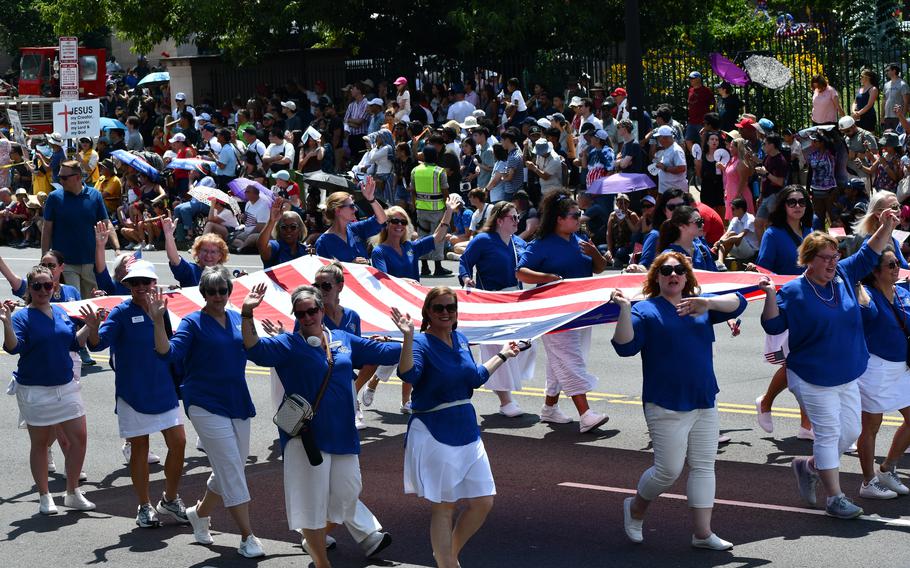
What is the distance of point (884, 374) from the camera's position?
9.31 m

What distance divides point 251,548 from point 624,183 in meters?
12.4

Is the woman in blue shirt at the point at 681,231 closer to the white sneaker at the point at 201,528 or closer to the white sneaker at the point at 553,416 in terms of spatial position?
the white sneaker at the point at 553,416

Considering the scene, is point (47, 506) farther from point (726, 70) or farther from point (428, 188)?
point (726, 70)

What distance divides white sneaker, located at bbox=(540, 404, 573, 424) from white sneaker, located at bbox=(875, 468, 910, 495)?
3.29 metres

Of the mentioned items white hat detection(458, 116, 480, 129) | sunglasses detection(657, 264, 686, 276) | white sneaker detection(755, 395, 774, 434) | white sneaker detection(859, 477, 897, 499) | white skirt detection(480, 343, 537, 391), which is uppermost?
white hat detection(458, 116, 480, 129)

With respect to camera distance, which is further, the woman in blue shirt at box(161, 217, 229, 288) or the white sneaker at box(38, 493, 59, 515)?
the woman in blue shirt at box(161, 217, 229, 288)

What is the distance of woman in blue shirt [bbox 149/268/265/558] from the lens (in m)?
8.55

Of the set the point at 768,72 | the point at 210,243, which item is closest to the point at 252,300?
the point at 210,243

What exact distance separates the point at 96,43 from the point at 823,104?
45124mm

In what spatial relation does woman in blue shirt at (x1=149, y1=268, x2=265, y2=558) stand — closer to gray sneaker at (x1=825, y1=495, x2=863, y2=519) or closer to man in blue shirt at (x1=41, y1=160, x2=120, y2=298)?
gray sneaker at (x1=825, y1=495, x2=863, y2=519)

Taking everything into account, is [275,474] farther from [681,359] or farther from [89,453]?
[681,359]

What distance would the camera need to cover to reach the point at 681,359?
27.1 feet

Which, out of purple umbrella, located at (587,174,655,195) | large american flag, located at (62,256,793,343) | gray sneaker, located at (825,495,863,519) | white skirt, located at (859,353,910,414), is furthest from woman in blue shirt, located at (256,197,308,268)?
purple umbrella, located at (587,174,655,195)

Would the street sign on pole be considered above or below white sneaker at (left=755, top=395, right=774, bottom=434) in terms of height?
above
